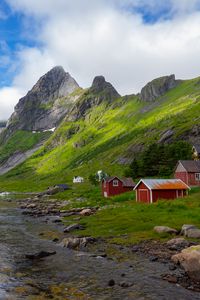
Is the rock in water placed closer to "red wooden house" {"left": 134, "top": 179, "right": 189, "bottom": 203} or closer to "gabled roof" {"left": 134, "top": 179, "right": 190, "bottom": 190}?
"red wooden house" {"left": 134, "top": 179, "right": 189, "bottom": 203}

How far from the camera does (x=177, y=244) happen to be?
36.0 metres

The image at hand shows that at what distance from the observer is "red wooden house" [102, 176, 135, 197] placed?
334 feet

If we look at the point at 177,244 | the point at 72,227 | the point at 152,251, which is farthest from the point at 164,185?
the point at 152,251

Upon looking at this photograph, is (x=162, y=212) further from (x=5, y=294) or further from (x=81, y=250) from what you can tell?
(x=5, y=294)

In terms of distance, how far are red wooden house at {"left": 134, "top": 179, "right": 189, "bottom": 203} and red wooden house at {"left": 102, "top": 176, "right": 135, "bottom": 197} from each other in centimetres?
2561

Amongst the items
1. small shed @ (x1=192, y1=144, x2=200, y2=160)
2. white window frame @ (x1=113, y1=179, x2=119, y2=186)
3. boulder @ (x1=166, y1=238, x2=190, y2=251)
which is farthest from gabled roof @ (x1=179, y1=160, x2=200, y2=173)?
boulder @ (x1=166, y1=238, x2=190, y2=251)

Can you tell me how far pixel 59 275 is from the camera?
30047 millimetres

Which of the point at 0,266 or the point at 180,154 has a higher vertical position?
the point at 180,154

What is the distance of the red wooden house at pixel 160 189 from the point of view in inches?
2898

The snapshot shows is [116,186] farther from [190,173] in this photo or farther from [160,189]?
[160,189]

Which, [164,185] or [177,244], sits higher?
[164,185]

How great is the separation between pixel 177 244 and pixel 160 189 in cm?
3810

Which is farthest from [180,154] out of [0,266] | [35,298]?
[35,298]

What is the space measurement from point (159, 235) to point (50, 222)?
29464 millimetres
